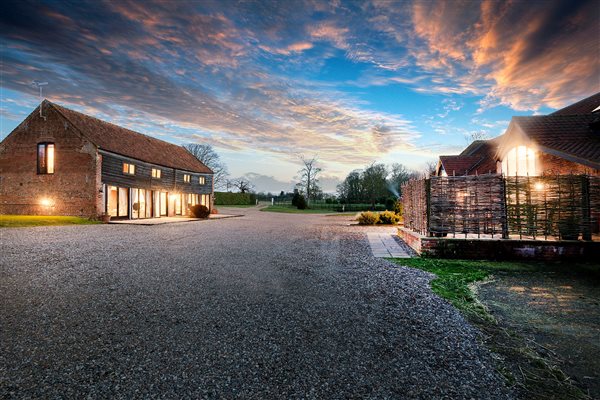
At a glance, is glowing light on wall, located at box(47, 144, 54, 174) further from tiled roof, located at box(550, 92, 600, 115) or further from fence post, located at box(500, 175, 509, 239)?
tiled roof, located at box(550, 92, 600, 115)

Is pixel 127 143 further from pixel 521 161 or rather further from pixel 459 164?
pixel 521 161

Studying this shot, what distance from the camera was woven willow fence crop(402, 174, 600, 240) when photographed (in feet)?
30.8

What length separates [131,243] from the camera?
12.2 m

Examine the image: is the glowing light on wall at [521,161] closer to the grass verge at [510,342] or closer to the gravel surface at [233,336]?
the grass verge at [510,342]

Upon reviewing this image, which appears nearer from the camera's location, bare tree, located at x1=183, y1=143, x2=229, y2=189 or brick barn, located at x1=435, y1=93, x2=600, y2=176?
brick barn, located at x1=435, y1=93, x2=600, y2=176

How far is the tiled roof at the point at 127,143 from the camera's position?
23.4 m

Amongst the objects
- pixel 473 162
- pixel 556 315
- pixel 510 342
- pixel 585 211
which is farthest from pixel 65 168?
pixel 473 162

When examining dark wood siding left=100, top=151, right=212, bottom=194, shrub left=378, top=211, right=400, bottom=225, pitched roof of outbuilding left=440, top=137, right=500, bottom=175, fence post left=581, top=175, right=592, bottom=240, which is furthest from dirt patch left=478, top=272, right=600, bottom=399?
dark wood siding left=100, top=151, right=212, bottom=194

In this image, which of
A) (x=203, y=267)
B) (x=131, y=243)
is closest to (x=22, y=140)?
(x=131, y=243)

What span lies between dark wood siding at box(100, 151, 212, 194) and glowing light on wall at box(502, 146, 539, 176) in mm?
27143

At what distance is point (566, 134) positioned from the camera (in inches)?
573

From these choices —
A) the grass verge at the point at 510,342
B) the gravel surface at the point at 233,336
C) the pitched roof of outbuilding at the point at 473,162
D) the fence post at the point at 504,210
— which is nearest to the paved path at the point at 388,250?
the grass verge at the point at 510,342

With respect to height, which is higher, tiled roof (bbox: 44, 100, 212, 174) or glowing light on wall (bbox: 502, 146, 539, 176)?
tiled roof (bbox: 44, 100, 212, 174)

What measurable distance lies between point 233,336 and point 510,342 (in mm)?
3489
